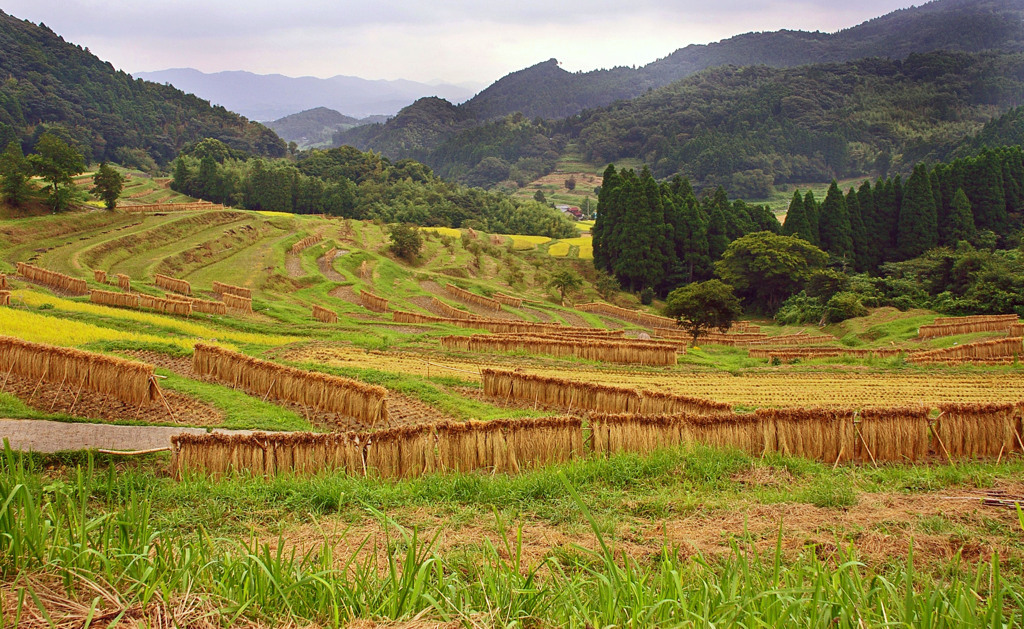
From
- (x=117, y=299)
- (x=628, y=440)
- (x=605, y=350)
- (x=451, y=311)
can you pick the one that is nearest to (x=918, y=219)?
(x=451, y=311)

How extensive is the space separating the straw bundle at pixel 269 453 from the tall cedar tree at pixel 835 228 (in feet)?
217

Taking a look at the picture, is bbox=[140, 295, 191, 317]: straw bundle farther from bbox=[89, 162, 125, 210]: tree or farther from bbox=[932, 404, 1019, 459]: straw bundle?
bbox=[89, 162, 125, 210]: tree

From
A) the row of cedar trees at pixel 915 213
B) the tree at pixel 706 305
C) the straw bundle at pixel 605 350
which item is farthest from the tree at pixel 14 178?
the row of cedar trees at pixel 915 213

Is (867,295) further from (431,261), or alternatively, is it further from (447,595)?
(447,595)

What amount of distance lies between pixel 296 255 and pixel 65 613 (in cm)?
6092

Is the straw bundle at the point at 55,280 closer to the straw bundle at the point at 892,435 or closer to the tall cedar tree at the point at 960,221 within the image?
the straw bundle at the point at 892,435

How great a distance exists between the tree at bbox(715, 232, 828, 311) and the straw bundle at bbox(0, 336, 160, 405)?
5496 cm

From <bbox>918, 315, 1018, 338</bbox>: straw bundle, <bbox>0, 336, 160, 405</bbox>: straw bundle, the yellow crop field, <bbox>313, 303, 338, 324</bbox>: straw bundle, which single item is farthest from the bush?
<bbox>0, 336, 160, 405</bbox>: straw bundle

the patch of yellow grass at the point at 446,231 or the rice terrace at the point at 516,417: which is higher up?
the patch of yellow grass at the point at 446,231

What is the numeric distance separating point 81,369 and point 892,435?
17.2 meters

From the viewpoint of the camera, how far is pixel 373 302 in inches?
1761

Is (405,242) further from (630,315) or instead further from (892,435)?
(892,435)

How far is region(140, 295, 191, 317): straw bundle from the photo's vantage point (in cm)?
3131

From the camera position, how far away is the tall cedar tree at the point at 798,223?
66688 millimetres
